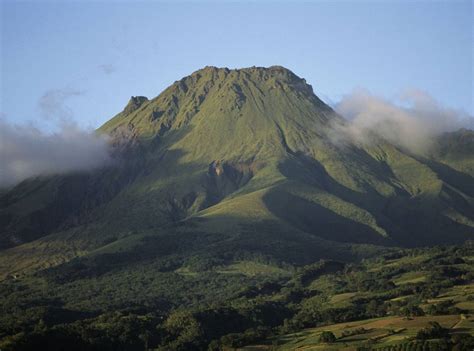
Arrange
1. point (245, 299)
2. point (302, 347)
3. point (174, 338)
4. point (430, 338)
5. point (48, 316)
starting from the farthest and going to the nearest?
point (245, 299)
point (48, 316)
point (174, 338)
point (302, 347)
point (430, 338)

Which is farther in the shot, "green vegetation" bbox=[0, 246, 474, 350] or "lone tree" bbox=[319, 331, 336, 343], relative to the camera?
"lone tree" bbox=[319, 331, 336, 343]

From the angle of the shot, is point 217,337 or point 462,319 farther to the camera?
point 217,337

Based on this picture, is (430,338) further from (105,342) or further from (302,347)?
(105,342)

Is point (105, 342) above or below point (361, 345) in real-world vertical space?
above

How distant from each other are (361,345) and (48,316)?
7220cm

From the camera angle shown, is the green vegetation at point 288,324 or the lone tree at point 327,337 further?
the lone tree at point 327,337

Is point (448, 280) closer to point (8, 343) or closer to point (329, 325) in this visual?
point (329, 325)

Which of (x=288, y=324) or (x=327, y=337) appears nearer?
(x=327, y=337)

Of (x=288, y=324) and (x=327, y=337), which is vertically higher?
(x=288, y=324)

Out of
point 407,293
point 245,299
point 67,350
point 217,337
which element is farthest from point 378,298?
point 67,350

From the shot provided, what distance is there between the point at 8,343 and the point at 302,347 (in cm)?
3963

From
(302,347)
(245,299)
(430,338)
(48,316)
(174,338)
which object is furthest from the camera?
(245,299)

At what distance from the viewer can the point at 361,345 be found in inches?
4798

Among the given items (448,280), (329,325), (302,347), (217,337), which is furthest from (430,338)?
(448,280)
